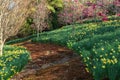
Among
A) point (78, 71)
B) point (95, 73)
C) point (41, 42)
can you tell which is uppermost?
point (95, 73)

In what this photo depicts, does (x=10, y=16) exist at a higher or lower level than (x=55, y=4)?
higher

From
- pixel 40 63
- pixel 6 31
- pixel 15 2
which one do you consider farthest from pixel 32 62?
pixel 15 2

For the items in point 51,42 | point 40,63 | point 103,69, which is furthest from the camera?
point 51,42

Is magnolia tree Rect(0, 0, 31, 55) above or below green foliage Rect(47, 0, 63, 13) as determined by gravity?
above

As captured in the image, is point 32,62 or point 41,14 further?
point 41,14

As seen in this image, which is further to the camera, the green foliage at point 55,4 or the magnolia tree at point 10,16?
the green foliage at point 55,4

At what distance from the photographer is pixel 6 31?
14.7 meters

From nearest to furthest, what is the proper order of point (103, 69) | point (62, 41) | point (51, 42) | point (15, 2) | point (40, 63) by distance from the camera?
point (103, 69) < point (40, 63) < point (15, 2) < point (62, 41) < point (51, 42)

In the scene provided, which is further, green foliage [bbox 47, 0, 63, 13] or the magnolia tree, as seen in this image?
green foliage [bbox 47, 0, 63, 13]

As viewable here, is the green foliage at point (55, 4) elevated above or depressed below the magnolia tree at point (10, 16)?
below

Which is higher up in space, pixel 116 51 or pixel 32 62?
pixel 116 51

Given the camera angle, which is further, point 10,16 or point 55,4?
point 55,4

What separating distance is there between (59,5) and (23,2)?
33648mm

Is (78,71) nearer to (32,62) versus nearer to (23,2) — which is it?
(32,62)
